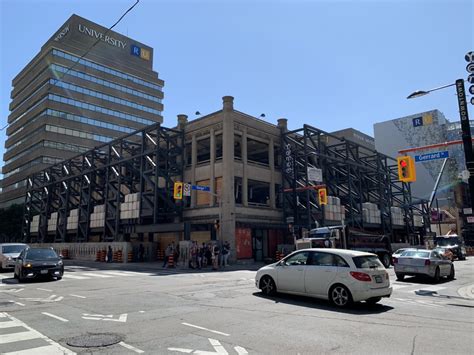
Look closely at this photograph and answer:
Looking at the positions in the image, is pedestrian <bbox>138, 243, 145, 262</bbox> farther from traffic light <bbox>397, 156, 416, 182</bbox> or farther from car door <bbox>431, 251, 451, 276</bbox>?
car door <bbox>431, 251, 451, 276</bbox>

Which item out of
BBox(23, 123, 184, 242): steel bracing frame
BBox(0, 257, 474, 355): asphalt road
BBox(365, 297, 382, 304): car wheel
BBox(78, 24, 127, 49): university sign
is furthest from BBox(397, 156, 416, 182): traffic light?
BBox(78, 24, 127, 49): university sign

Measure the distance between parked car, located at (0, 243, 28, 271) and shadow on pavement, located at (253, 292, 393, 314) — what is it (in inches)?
684

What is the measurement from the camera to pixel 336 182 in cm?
4291

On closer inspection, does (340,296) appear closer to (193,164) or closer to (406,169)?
(406,169)

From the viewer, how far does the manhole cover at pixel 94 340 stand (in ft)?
20.2

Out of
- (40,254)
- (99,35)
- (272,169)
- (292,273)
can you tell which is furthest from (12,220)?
(292,273)

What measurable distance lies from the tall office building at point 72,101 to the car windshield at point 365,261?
245ft

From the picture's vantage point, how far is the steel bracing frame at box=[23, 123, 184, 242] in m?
35.1

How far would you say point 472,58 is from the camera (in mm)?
13156

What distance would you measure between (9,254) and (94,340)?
19.2 m

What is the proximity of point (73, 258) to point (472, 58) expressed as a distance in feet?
127

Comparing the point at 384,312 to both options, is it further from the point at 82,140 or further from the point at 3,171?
the point at 3,171

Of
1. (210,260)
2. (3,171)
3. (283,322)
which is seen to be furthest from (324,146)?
(3,171)

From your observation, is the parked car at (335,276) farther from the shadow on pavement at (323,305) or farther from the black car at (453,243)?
the black car at (453,243)
